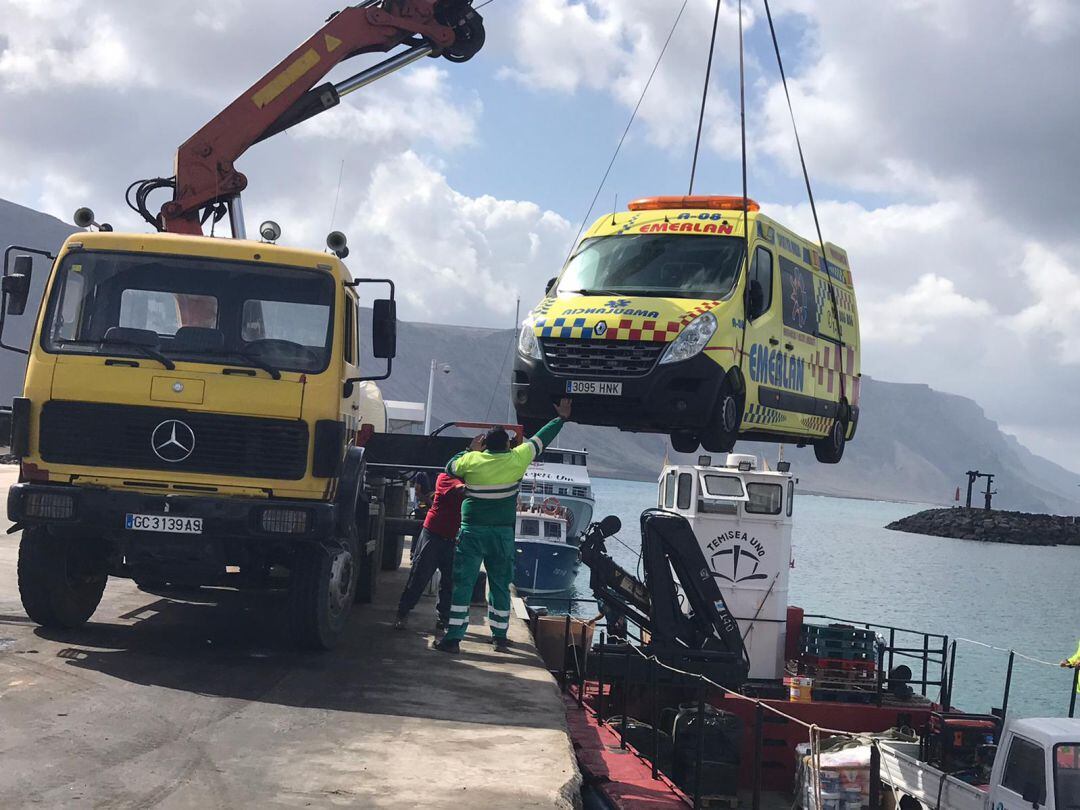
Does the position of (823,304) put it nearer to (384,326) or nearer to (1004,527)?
(384,326)

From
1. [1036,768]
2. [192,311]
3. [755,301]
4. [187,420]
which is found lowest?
[1036,768]

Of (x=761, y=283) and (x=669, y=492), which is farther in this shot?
(x=669, y=492)

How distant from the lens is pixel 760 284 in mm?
12148

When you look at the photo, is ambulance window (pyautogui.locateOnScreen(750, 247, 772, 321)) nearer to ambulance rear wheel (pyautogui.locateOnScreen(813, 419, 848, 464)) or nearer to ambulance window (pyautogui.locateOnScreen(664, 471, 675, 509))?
ambulance rear wheel (pyautogui.locateOnScreen(813, 419, 848, 464))

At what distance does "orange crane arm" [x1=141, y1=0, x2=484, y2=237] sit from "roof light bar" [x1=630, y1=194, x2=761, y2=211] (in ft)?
13.2

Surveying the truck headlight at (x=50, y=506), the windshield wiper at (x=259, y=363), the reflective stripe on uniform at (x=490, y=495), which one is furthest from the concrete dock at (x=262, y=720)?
the windshield wiper at (x=259, y=363)

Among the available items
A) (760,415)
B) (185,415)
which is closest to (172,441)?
(185,415)

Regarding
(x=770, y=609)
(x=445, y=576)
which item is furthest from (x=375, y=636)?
(x=770, y=609)

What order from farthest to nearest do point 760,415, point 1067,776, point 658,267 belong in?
point 658,267
point 760,415
point 1067,776

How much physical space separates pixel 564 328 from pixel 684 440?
6.28 feet

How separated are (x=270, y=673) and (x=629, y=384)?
4.09 m

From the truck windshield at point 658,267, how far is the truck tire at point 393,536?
4299mm

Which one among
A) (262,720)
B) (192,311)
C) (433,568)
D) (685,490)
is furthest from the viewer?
(685,490)

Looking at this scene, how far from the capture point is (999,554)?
13825cm
